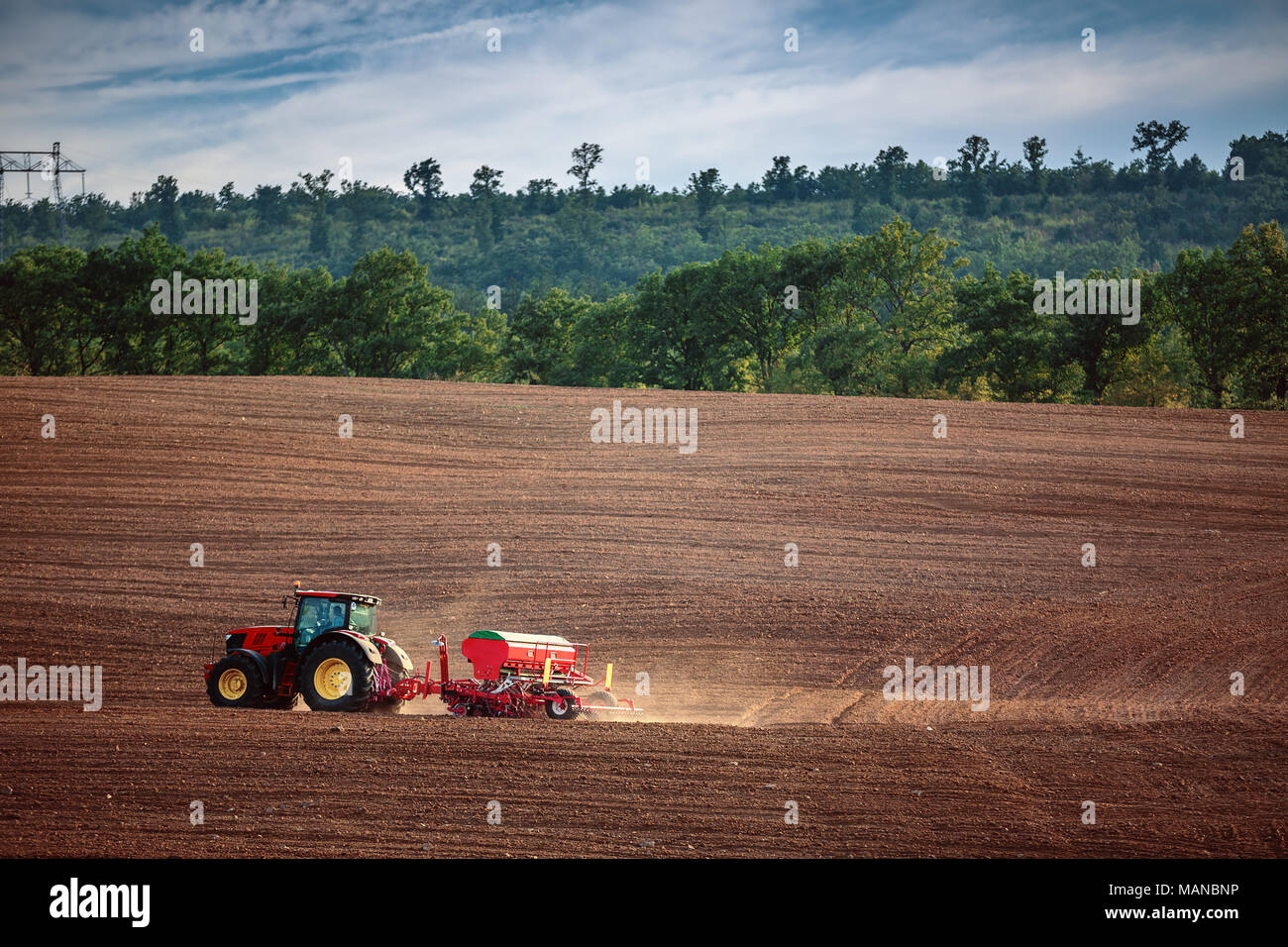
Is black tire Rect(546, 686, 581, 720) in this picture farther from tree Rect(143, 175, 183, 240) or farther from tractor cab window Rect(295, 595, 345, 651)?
tree Rect(143, 175, 183, 240)

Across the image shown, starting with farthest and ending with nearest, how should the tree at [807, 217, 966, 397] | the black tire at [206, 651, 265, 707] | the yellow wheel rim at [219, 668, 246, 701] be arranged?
the tree at [807, 217, 966, 397] → the yellow wheel rim at [219, 668, 246, 701] → the black tire at [206, 651, 265, 707]

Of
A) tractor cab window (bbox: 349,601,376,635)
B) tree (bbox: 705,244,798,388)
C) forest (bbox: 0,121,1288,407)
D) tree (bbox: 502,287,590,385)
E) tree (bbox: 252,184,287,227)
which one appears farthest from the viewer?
tree (bbox: 252,184,287,227)

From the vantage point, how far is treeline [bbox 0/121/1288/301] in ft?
457

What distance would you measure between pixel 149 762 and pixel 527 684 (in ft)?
16.2

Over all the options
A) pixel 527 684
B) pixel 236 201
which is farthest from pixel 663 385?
pixel 236 201

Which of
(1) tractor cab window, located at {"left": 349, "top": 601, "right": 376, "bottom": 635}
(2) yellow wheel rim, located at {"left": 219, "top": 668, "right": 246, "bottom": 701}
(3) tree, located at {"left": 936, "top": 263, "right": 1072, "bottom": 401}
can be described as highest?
(3) tree, located at {"left": 936, "top": 263, "right": 1072, "bottom": 401}

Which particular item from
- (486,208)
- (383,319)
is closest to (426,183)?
(486,208)

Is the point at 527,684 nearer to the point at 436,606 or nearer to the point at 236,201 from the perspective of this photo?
the point at 436,606

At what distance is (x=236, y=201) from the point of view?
189750 millimetres

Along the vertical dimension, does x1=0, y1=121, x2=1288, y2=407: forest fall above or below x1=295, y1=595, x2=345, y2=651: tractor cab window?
above

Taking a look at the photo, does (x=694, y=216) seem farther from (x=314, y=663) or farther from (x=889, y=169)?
(x=314, y=663)

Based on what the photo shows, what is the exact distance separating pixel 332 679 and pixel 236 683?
1.47 meters

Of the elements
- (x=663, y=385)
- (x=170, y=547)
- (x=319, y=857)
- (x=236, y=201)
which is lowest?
(x=319, y=857)

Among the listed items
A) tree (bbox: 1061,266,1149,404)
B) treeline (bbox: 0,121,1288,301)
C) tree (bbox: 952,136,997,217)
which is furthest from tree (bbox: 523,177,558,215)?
tree (bbox: 1061,266,1149,404)
